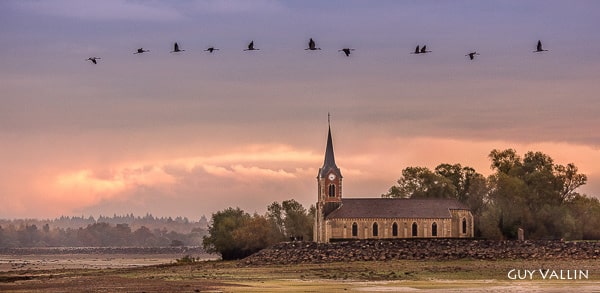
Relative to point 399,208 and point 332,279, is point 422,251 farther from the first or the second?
point 332,279

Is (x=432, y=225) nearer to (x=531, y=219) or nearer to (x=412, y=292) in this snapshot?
(x=531, y=219)

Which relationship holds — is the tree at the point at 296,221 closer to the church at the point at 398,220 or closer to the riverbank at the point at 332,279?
the church at the point at 398,220

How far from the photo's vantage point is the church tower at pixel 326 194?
15062 centimetres

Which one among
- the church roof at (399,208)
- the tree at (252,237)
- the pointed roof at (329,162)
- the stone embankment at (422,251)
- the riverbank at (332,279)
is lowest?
the riverbank at (332,279)

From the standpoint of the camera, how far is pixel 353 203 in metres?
150

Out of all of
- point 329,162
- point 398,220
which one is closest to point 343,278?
point 398,220

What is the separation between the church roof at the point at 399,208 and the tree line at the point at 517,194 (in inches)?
224

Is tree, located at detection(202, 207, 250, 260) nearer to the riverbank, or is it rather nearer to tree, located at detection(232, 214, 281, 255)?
tree, located at detection(232, 214, 281, 255)

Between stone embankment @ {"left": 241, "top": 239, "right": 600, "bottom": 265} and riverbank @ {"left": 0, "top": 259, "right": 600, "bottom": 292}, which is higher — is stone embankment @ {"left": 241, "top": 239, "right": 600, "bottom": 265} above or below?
above

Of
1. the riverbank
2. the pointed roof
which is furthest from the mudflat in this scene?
the pointed roof

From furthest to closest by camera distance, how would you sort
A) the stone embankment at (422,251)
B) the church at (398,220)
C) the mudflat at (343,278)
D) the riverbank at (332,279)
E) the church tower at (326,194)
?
the church tower at (326,194) < the church at (398,220) < the stone embankment at (422,251) < the mudflat at (343,278) < the riverbank at (332,279)

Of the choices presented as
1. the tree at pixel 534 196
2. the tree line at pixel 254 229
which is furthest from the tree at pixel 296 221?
the tree at pixel 534 196

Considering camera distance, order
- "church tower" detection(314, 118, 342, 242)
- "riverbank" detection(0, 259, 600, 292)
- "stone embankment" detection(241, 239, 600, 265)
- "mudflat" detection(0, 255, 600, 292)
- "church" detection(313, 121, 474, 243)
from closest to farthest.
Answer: "riverbank" detection(0, 259, 600, 292)
"mudflat" detection(0, 255, 600, 292)
"stone embankment" detection(241, 239, 600, 265)
"church" detection(313, 121, 474, 243)
"church tower" detection(314, 118, 342, 242)

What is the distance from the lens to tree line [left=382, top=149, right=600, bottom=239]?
494 ft
